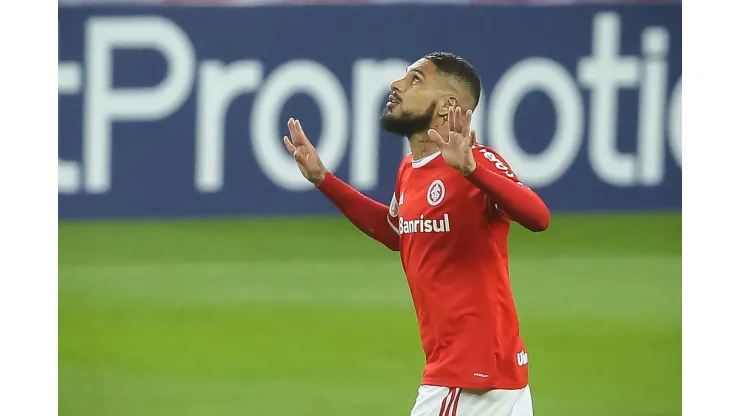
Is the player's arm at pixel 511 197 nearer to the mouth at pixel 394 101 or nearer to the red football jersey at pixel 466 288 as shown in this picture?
the red football jersey at pixel 466 288

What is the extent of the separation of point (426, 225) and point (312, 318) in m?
3.11

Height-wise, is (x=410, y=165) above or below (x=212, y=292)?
above

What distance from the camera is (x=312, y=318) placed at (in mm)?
5469

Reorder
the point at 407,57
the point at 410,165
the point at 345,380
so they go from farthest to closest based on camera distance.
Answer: the point at 407,57 → the point at 345,380 → the point at 410,165

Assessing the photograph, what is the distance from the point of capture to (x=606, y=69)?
16.8 ft

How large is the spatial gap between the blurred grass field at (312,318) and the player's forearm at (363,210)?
5.92 ft

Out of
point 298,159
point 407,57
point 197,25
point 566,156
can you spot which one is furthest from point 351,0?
point 298,159

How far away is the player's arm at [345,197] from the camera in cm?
277

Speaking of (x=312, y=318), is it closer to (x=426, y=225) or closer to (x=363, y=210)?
(x=363, y=210)

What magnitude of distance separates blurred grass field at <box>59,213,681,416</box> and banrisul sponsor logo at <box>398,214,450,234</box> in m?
2.07

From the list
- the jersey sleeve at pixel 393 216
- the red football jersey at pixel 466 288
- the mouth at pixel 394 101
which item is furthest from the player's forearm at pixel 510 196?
the jersey sleeve at pixel 393 216

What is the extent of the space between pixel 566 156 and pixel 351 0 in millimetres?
1478

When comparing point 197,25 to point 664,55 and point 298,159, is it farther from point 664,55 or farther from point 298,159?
point 298,159

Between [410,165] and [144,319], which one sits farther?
[144,319]
